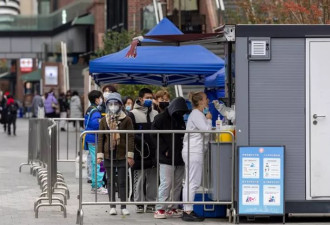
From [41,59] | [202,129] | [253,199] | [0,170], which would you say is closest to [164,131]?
[202,129]

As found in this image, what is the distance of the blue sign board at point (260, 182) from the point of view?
1396 centimetres

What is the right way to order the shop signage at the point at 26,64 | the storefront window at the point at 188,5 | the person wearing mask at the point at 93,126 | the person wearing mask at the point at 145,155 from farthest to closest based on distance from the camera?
the shop signage at the point at 26,64
the storefront window at the point at 188,5
the person wearing mask at the point at 93,126
the person wearing mask at the point at 145,155

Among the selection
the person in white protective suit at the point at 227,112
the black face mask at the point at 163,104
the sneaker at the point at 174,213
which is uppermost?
the black face mask at the point at 163,104

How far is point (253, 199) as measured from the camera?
45.9ft

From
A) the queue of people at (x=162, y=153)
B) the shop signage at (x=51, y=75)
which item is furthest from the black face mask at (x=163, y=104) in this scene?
the shop signage at (x=51, y=75)

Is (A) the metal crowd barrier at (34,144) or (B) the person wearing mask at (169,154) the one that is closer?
(B) the person wearing mask at (169,154)

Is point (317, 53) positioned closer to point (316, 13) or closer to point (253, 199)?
point (253, 199)

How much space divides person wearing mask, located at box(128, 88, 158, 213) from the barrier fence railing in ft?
3.67

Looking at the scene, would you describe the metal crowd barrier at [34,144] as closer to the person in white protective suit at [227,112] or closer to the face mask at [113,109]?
the face mask at [113,109]

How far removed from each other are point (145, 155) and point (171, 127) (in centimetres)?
58

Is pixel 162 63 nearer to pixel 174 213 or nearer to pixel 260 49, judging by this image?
pixel 174 213

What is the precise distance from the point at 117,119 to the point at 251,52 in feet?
6.90

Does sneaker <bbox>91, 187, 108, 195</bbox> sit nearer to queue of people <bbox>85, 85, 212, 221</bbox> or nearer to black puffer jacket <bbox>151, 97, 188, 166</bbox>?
queue of people <bbox>85, 85, 212, 221</bbox>

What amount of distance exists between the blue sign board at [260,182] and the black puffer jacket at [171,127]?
3.10ft
